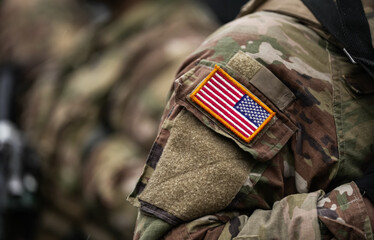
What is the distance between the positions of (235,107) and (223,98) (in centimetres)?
3

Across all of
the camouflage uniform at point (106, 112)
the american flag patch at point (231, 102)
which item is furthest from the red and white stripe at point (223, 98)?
the camouflage uniform at point (106, 112)

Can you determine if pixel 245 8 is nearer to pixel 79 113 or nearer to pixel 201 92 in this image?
pixel 201 92

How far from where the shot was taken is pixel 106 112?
299cm

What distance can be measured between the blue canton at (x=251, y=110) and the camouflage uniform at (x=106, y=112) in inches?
49.0

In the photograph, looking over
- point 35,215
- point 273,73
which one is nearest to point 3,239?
point 35,215

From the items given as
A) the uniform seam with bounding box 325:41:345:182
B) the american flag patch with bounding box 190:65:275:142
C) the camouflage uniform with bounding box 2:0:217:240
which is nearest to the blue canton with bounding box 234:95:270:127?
the american flag patch with bounding box 190:65:275:142

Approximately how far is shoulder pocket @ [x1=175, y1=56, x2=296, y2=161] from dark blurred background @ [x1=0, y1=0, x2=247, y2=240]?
126cm

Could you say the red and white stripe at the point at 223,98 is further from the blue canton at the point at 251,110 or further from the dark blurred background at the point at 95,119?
the dark blurred background at the point at 95,119

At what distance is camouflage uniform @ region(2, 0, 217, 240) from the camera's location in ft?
8.80

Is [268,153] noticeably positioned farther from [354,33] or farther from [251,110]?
[354,33]

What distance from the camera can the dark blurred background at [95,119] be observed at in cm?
271

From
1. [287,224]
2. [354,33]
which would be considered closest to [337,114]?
[354,33]

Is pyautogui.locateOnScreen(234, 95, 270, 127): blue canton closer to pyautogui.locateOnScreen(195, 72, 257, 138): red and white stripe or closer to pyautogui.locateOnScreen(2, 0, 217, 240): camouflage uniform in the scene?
pyautogui.locateOnScreen(195, 72, 257, 138): red and white stripe

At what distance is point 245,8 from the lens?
1633mm
